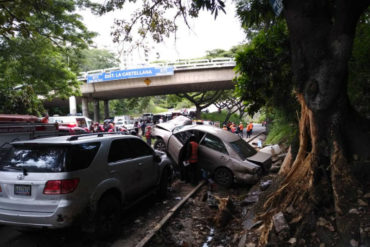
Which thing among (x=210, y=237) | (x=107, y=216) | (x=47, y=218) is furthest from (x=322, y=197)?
(x=47, y=218)

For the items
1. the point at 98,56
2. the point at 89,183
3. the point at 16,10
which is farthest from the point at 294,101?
the point at 98,56

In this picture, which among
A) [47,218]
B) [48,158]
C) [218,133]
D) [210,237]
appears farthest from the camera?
[218,133]

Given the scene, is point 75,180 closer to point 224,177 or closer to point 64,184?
point 64,184

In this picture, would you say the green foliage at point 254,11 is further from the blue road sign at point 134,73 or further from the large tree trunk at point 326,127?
the blue road sign at point 134,73

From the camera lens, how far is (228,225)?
4992 millimetres

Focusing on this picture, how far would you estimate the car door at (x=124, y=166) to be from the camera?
4.55m

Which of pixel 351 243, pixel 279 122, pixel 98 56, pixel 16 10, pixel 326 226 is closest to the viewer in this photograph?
pixel 351 243

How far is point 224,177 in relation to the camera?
7570 millimetres

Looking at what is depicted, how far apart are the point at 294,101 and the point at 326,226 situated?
4.15m

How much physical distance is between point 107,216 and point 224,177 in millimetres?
4087

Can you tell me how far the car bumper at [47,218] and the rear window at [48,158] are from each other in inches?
22.6

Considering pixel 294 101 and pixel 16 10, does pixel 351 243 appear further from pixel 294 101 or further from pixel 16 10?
pixel 16 10

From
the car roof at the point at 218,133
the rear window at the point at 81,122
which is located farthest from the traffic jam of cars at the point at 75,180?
the rear window at the point at 81,122

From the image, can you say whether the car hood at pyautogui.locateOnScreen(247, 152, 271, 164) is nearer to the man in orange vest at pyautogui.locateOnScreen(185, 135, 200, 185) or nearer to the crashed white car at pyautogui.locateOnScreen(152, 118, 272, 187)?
the crashed white car at pyautogui.locateOnScreen(152, 118, 272, 187)
